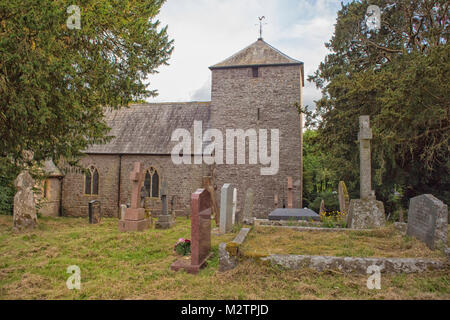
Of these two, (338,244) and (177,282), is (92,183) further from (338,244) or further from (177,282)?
(338,244)

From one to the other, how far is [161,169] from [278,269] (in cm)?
1349

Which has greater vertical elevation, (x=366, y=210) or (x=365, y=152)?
(x=365, y=152)

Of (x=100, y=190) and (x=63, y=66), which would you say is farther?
(x=100, y=190)

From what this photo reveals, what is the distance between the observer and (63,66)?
5434mm

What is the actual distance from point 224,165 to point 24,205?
9.69 meters

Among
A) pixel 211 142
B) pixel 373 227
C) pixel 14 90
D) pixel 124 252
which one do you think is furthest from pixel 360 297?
pixel 211 142

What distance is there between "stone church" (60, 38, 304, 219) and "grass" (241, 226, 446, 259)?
29.2 ft

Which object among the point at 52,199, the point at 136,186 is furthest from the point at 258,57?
the point at 52,199

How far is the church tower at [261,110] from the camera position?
1664cm

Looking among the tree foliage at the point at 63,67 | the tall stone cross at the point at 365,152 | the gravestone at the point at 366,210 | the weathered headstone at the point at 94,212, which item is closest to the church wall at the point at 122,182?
the weathered headstone at the point at 94,212

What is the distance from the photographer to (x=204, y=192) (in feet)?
21.5

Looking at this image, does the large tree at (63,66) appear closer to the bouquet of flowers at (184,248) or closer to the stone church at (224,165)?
the bouquet of flowers at (184,248)

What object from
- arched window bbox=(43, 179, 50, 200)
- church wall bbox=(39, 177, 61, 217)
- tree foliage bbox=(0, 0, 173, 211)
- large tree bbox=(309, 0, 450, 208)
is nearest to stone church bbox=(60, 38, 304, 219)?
church wall bbox=(39, 177, 61, 217)
